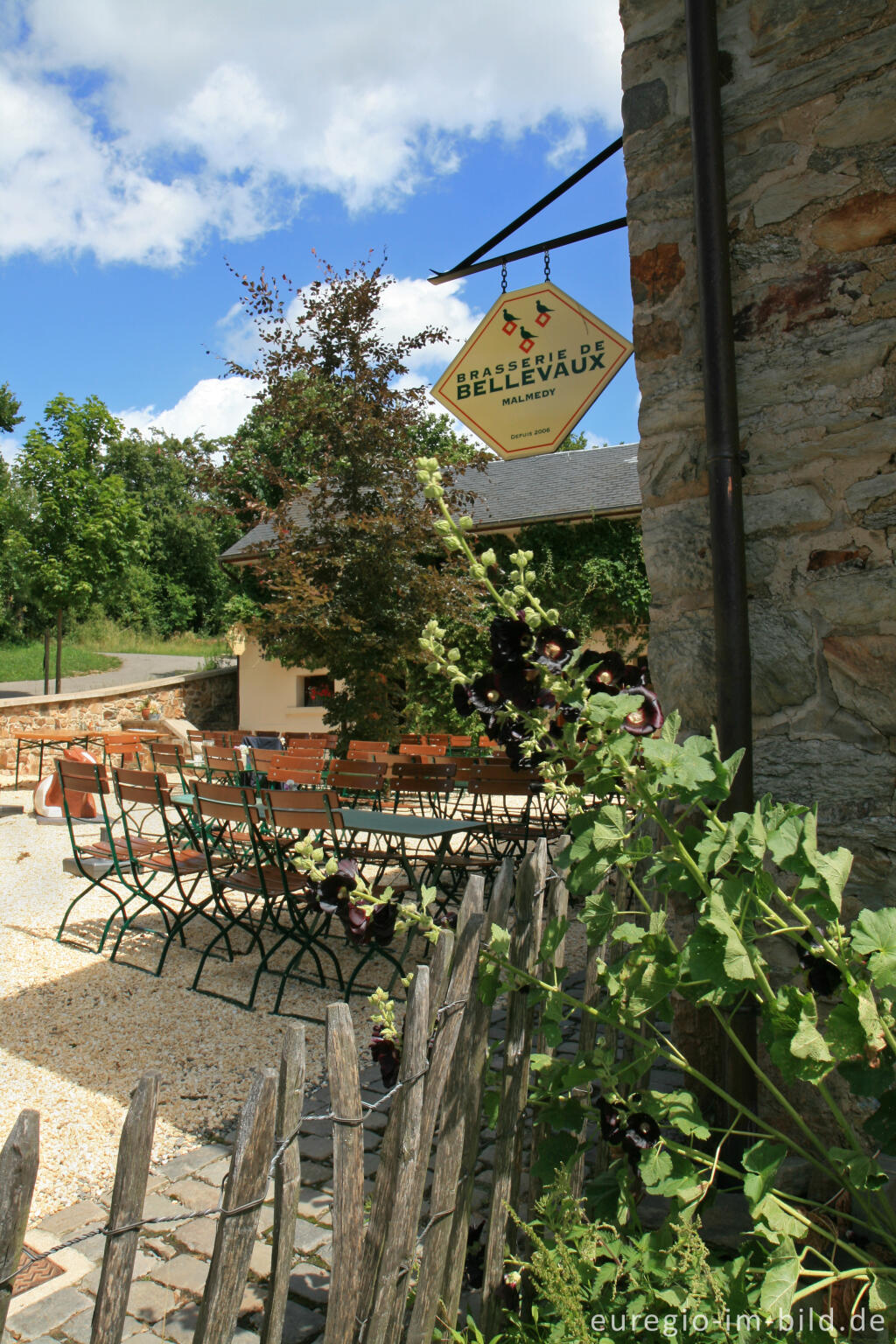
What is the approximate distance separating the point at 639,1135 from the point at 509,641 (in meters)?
0.84

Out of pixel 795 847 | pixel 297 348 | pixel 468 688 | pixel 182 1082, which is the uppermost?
pixel 297 348

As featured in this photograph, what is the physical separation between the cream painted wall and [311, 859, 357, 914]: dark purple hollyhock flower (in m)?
16.0

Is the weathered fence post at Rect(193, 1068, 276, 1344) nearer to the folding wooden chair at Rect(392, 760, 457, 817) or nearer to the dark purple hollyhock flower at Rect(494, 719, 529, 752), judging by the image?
the dark purple hollyhock flower at Rect(494, 719, 529, 752)

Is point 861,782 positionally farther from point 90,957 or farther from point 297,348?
point 297,348

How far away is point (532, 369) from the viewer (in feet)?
12.1

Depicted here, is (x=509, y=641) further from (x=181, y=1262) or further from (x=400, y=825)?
(x=400, y=825)

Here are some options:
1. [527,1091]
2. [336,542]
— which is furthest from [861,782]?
[336,542]

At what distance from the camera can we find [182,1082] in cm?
318

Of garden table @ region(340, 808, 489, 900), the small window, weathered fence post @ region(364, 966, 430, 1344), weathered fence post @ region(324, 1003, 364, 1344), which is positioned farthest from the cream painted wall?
weathered fence post @ region(324, 1003, 364, 1344)

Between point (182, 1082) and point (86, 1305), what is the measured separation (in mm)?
1238

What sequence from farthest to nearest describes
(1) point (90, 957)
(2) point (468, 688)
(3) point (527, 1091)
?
1. (1) point (90, 957)
2. (3) point (527, 1091)
3. (2) point (468, 688)

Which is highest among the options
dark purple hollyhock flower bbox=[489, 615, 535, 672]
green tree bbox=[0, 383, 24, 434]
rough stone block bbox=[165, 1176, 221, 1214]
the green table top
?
green tree bbox=[0, 383, 24, 434]

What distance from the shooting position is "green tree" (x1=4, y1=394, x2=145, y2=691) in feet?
50.2

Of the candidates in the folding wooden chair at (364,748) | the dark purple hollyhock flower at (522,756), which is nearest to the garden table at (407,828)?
the dark purple hollyhock flower at (522,756)
